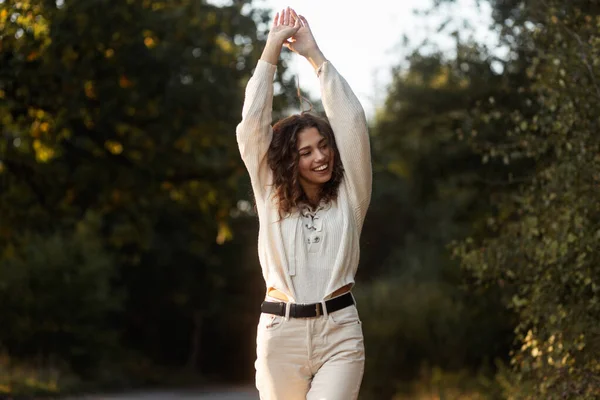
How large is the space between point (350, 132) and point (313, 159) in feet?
0.61

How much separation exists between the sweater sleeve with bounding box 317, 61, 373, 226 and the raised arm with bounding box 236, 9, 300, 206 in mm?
225

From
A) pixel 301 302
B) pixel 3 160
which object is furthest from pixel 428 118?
pixel 301 302

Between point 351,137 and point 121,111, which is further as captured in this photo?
point 121,111

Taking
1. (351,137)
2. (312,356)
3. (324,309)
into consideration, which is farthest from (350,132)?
(312,356)

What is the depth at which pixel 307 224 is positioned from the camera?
A: 14.5 ft

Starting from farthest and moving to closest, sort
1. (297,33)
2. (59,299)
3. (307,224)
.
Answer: (59,299), (297,33), (307,224)

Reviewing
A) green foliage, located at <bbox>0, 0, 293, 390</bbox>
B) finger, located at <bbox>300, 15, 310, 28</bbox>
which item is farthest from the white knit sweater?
green foliage, located at <bbox>0, 0, 293, 390</bbox>

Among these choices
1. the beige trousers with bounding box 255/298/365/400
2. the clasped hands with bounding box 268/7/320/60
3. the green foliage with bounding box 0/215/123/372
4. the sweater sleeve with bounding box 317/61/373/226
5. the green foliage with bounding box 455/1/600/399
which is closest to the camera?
the beige trousers with bounding box 255/298/365/400

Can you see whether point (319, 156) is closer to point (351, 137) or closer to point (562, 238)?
point (351, 137)

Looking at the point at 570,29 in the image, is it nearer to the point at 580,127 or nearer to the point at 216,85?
the point at 580,127

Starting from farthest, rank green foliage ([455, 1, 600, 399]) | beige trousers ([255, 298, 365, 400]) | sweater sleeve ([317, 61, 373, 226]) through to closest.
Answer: green foliage ([455, 1, 600, 399]), sweater sleeve ([317, 61, 373, 226]), beige trousers ([255, 298, 365, 400])

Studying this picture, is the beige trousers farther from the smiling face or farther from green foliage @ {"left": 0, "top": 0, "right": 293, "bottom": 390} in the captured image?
green foliage @ {"left": 0, "top": 0, "right": 293, "bottom": 390}

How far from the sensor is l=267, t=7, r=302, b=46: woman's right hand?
456 centimetres

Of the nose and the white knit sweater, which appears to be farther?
the nose
